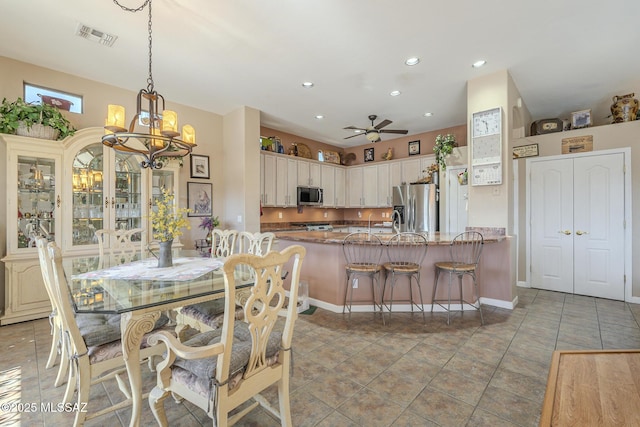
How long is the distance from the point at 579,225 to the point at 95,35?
21.1 feet

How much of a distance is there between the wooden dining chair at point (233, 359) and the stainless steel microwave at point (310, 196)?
15.9 ft

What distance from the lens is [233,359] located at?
52.1 inches

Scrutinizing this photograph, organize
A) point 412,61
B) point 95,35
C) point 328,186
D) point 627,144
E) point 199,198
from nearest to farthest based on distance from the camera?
point 95,35 → point 412,61 → point 627,144 → point 199,198 → point 328,186

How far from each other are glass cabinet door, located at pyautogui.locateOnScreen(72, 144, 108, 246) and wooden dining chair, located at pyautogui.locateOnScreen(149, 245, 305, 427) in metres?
3.14

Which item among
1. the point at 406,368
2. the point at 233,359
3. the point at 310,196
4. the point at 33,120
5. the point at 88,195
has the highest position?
the point at 33,120

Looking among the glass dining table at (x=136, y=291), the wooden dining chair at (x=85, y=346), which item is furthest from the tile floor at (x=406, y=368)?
the glass dining table at (x=136, y=291)

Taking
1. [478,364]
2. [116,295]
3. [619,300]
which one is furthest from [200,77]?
[619,300]

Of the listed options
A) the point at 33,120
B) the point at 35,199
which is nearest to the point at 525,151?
the point at 33,120

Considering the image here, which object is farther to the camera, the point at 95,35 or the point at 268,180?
the point at 268,180

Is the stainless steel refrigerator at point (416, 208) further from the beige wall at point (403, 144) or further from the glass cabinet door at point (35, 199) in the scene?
the glass cabinet door at point (35, 199)

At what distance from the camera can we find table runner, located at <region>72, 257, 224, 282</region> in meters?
2.01

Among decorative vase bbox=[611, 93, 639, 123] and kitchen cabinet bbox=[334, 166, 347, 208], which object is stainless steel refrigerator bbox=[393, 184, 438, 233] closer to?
kitchen cabinet bbox=[334, 166, 347, 208]

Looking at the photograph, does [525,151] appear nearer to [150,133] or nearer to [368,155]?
[368,155]

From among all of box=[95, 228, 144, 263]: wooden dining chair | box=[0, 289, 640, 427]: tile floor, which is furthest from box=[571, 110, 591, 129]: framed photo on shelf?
box=[95, 228, 144, 263]: wooden dining chair
